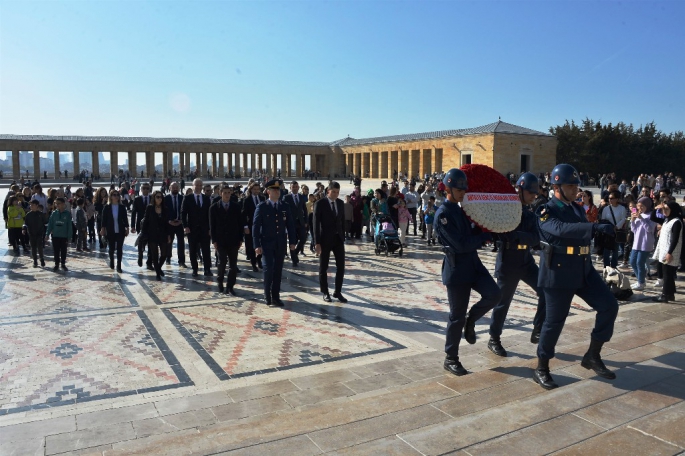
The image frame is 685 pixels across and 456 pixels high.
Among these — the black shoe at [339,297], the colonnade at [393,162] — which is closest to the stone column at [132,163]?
the colonnade at [393,162]

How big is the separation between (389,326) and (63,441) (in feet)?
13.2

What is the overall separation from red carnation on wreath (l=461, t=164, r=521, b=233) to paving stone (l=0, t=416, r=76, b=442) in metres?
3.46

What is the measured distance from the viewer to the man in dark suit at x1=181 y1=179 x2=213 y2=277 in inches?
406

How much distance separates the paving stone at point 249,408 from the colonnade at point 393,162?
2043 inches

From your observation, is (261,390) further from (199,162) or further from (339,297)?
(199,162)

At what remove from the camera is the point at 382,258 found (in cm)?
1259

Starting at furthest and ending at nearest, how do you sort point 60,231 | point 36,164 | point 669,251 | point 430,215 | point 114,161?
point 114,161 → point 36,164 → point 430,215 → point 60,231 → point 669,251

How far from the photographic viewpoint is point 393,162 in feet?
204

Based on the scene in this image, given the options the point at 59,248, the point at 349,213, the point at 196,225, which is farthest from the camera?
the point at 349,213

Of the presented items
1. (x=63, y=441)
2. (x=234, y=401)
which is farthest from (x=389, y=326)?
(x=63, y=441)

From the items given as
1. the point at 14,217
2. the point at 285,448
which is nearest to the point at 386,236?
the point at 14,217

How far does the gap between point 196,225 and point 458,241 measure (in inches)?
279

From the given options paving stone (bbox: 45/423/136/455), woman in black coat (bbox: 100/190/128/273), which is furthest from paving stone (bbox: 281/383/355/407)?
woman in black coat (bbox: 100/190/128/273)

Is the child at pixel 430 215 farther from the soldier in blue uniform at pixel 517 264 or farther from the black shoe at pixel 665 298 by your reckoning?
the soldier in blue uniform at pixel 517 264
